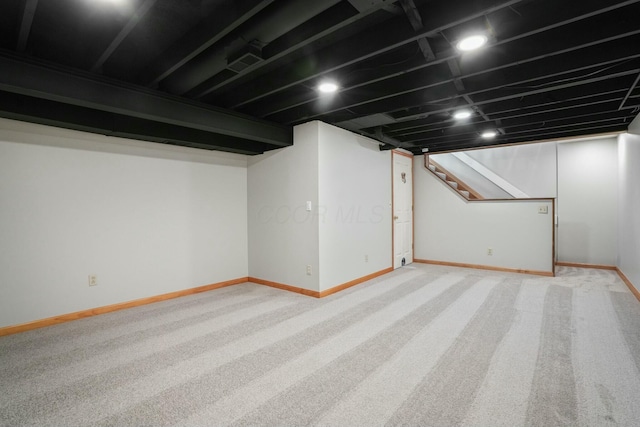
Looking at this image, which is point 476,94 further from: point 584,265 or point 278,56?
point 584,265

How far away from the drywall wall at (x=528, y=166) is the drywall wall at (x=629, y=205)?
104 cm

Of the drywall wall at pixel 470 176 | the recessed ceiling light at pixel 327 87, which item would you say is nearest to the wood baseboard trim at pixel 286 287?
the recessed ceiling light at pixel 327 87

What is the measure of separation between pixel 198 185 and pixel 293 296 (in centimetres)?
204

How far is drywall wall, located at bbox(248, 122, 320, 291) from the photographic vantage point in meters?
3.91

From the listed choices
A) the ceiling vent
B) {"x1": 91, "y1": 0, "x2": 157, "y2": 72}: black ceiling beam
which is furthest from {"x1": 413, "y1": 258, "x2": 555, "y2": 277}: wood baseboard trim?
{"x1": 91, "y1": 0, "x2": 157, "y2": 72}: black ceiling beam

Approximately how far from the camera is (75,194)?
3.16m

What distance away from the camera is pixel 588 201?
18.1 ft

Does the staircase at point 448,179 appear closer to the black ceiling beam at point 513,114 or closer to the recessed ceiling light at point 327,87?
the black ceiling beam at point 513,114

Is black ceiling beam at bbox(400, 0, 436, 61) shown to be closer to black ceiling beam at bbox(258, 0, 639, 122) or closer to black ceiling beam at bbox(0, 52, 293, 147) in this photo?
black ceiling beam at bbox(258, 0, 639, 122)

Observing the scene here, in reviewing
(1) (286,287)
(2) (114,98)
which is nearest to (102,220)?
(2) (114,98)

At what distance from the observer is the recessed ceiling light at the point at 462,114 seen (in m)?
3.57

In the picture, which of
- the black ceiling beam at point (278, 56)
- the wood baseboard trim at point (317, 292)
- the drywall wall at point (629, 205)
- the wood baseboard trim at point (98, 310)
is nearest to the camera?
the black ceiling beam at point (278, 56)

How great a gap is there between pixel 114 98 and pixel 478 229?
18.7 feet

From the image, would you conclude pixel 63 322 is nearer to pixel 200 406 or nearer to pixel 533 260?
pixel 200 406
